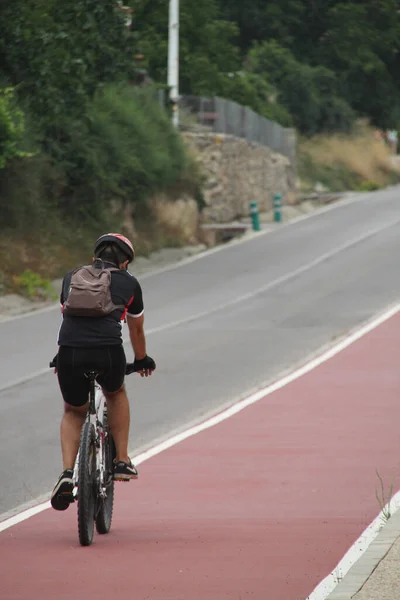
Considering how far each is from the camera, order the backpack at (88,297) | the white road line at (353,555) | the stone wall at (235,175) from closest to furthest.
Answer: the white road line at (353,555), the backpack at (88,297), the stone wall at (235,175)

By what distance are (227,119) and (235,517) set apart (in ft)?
125

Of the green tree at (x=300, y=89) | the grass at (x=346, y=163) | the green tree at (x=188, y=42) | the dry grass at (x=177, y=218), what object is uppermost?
the green tree at (x=188, y=42)

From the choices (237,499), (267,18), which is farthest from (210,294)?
(267,18)

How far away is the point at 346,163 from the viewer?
69.6 meters

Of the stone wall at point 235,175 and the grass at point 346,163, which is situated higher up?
the stone wall at point 235,175

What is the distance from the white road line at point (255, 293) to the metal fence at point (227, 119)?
6276 mm

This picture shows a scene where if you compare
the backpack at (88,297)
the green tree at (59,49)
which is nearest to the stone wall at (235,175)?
the green tree at (59,49)

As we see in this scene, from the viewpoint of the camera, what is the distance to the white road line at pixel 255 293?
19.4 metres

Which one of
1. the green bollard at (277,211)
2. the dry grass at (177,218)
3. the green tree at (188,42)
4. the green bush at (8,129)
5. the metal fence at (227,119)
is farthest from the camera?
the green tree at (188,42)

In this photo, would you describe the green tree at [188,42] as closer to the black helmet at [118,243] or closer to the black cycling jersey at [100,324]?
the black helmet at [118,243]

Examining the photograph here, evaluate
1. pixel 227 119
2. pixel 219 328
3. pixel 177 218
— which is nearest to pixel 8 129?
pixel 219 328

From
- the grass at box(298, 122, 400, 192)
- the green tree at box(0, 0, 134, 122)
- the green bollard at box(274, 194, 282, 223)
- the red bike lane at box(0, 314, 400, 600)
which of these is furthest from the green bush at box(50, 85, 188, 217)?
the grass at box(298, 122, 400, 192)

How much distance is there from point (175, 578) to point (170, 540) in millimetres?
1161

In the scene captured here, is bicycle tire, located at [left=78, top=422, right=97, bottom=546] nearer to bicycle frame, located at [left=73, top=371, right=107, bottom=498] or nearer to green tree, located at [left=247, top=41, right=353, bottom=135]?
bicycle frame, located at [left=73, top=371, right=107, bottom=498]
